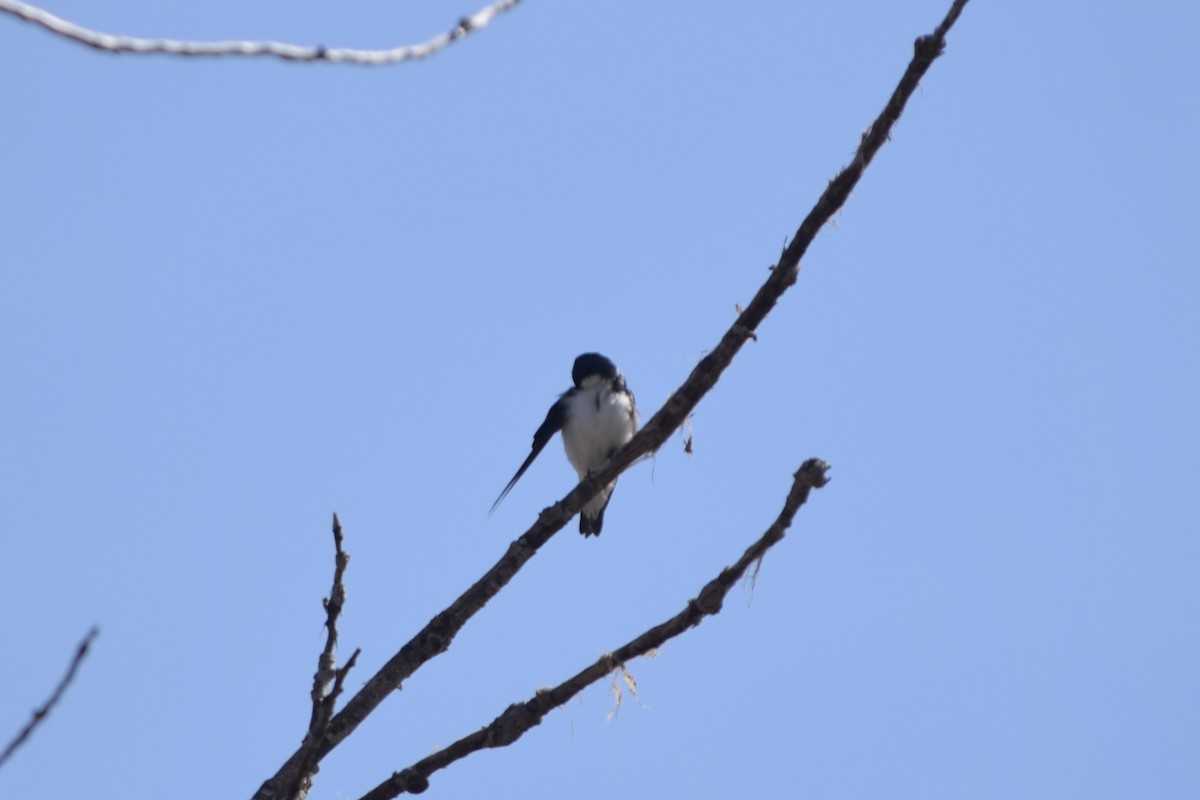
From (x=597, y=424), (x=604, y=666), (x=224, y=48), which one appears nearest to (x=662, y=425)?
(x=604, y=666)

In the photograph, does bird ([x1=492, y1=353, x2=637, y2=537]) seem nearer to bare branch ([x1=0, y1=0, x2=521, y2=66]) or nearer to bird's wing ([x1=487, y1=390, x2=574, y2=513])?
bird's wing ([x1=487, y1=390, x2=574, y2=513])

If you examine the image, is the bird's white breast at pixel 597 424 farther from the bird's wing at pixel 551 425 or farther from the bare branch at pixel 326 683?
the bare branch at pixel 326 683

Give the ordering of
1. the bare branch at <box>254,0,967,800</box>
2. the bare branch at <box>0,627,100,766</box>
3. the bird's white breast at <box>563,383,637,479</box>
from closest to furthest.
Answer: the bare branch at <box>0,627,100,766</box> → the bare branch at <box>254,0,967,800</box> → the bird's white breast at <box>563,383,637,479</box>

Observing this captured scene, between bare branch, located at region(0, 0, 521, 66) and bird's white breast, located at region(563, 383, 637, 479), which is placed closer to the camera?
bare branch, located at region(0, 0, 521, 66)

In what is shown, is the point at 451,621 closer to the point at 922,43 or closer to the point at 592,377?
the point at 922,43

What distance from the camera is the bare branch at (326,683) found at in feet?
10.7

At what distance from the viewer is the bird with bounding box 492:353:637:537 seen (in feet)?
32.7

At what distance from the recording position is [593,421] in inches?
393

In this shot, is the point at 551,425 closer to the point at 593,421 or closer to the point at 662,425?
the point at 593,421

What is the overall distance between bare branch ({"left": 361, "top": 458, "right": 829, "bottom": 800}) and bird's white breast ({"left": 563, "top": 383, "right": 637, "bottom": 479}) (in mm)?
5590

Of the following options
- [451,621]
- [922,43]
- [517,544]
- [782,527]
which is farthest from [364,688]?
[922,43]

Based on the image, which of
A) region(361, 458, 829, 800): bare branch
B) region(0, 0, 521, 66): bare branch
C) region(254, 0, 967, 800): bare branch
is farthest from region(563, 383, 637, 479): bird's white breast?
region(0, 0, 521, 66): bare branch

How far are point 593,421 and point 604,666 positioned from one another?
5760 millimetres

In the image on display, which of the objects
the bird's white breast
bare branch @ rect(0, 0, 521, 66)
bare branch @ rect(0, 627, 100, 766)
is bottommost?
bare branch @ rect(0, 627, 100, 766)
